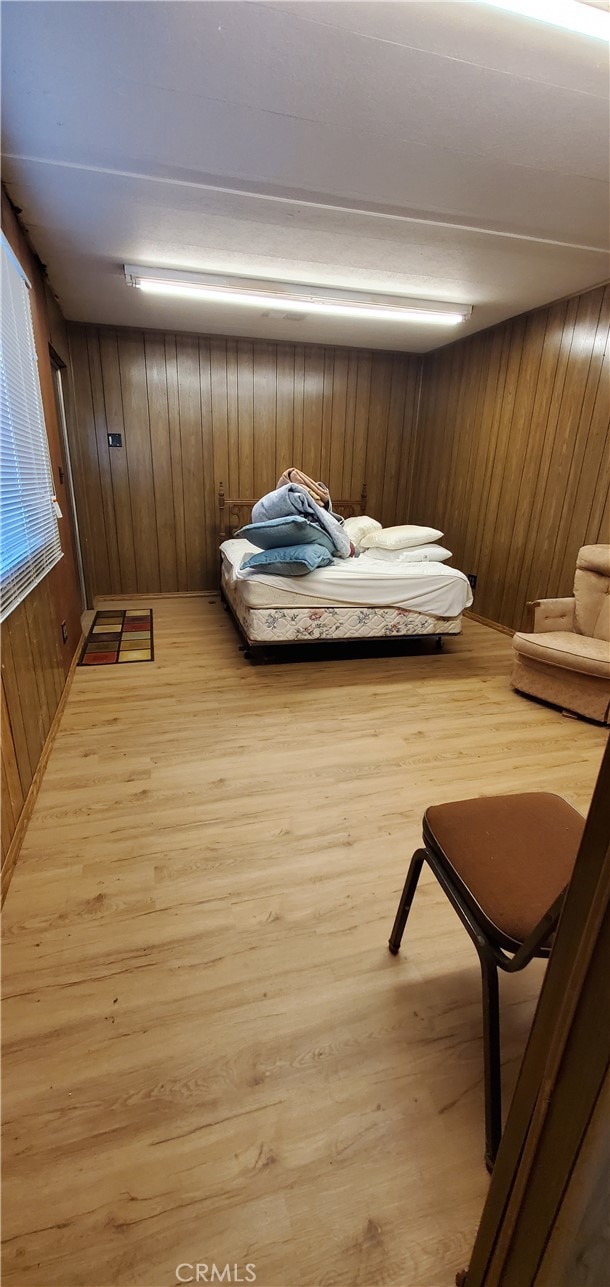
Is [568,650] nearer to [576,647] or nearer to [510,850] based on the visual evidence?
[576,647]

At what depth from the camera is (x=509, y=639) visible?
14.2 ft

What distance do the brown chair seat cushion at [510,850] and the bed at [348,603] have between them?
2.22 metres

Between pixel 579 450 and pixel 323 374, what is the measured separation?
2794 millimetres

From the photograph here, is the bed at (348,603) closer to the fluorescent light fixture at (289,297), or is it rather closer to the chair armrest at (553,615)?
the chair armrest at (553,615)

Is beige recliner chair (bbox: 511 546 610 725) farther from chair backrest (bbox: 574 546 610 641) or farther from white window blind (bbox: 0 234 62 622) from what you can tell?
white window blind (bbox: 0 234 62 622)

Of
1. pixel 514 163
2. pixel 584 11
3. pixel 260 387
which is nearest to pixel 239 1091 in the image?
pixel 584 11

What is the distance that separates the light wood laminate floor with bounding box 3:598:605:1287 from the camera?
3.09ft

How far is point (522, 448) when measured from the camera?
4137 millimetres

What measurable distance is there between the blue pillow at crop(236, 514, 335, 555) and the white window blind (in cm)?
121

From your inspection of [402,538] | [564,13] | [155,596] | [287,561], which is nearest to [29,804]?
[287,561]

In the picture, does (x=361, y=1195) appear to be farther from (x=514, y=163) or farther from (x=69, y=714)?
(x=514, y=163)

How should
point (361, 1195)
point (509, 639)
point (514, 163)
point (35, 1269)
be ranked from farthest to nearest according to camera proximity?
1. point (509, 639)
2. point (514, 163)
3. point (361, 1195)
4. point (35, 1269)

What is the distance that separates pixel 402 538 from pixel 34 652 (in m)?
2.80

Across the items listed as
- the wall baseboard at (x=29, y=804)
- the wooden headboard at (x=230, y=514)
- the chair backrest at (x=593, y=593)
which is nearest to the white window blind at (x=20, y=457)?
the wall baseboard at (x=29, y=804)
